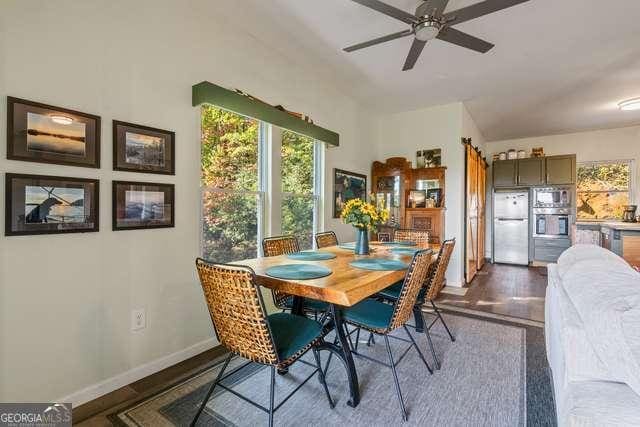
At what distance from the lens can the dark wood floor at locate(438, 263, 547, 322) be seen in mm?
3412

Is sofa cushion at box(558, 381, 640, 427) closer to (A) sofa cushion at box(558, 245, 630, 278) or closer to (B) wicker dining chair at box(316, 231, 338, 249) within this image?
(A) sofa cushion at box(558, 245, 630, 278)

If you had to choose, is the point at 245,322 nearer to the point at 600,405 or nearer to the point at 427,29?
the point at 600,405

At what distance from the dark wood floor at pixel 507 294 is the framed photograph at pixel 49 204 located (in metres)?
3.65

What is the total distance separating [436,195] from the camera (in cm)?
443

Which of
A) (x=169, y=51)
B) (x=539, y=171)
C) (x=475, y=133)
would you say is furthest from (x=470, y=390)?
(x=539, y=171)

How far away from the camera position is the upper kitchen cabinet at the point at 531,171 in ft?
19.5

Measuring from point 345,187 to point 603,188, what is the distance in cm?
541

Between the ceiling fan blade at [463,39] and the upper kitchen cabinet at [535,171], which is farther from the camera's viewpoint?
the upper kitchen cabinet at [535,171]

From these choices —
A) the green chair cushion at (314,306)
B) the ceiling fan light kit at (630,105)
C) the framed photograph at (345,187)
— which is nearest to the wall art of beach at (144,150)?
the green chair cushion at (314,306)

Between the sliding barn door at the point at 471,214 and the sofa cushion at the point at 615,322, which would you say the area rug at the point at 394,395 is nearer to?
the sofa cushion at the point at 615,322

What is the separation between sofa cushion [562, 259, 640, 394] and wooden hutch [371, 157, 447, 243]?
10.7 ft

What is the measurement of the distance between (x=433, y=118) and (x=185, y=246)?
13.0 feet

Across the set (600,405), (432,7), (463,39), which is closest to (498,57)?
(463,39)

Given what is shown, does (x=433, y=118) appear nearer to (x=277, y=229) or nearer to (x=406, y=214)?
(x=406, y=214)
